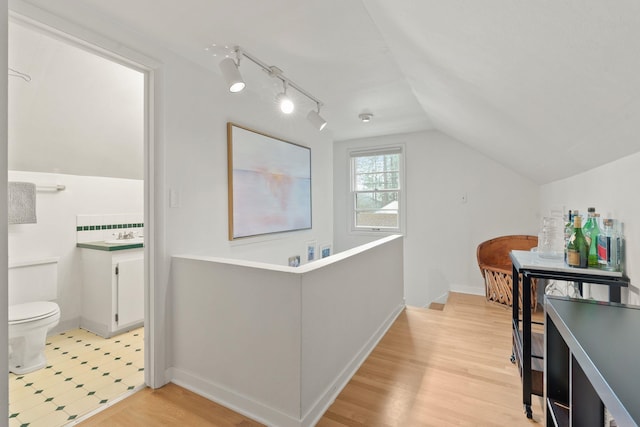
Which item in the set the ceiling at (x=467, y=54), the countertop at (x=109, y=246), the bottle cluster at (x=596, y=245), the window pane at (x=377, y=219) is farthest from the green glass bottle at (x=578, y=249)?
the countertop at (x=109, y=246)

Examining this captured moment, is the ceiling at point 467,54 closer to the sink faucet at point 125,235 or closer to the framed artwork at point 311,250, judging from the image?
the framed artwork at point 311,250

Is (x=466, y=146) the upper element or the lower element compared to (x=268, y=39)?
lower

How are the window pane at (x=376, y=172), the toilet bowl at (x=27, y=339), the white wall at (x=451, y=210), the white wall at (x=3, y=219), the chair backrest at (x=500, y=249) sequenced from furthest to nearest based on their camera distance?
the window pane at (x=376, y=172) < the white wall at (x=451, y=210) < the chair backrest at (x=500, y=249) < the toilet bowl at (x=27, y=339) < the white wall at (x=3, y=219)

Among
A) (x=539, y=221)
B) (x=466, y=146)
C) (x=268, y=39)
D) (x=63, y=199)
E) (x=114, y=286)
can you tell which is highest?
(x=268, y=39)

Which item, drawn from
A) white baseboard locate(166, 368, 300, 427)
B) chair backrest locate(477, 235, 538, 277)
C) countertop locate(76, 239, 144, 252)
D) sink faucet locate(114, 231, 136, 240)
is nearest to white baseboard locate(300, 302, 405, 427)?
white baseboard locate(166, 368, 300, 427)

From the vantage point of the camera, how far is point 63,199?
111 inches

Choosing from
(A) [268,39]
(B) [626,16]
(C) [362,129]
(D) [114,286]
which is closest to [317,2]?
(A) [268,39]

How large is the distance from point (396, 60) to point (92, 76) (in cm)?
226

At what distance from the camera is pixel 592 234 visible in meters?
1.57

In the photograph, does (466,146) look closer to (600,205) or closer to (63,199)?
(600,205)

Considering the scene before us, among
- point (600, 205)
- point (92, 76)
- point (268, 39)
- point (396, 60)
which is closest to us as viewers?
point (600, 205)

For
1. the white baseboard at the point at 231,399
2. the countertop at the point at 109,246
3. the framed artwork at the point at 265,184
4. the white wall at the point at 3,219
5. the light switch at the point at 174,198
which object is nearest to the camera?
the white wall at the point at 3,219

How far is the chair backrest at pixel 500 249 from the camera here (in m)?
3.42

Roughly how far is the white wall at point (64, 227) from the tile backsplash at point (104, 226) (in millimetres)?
47
